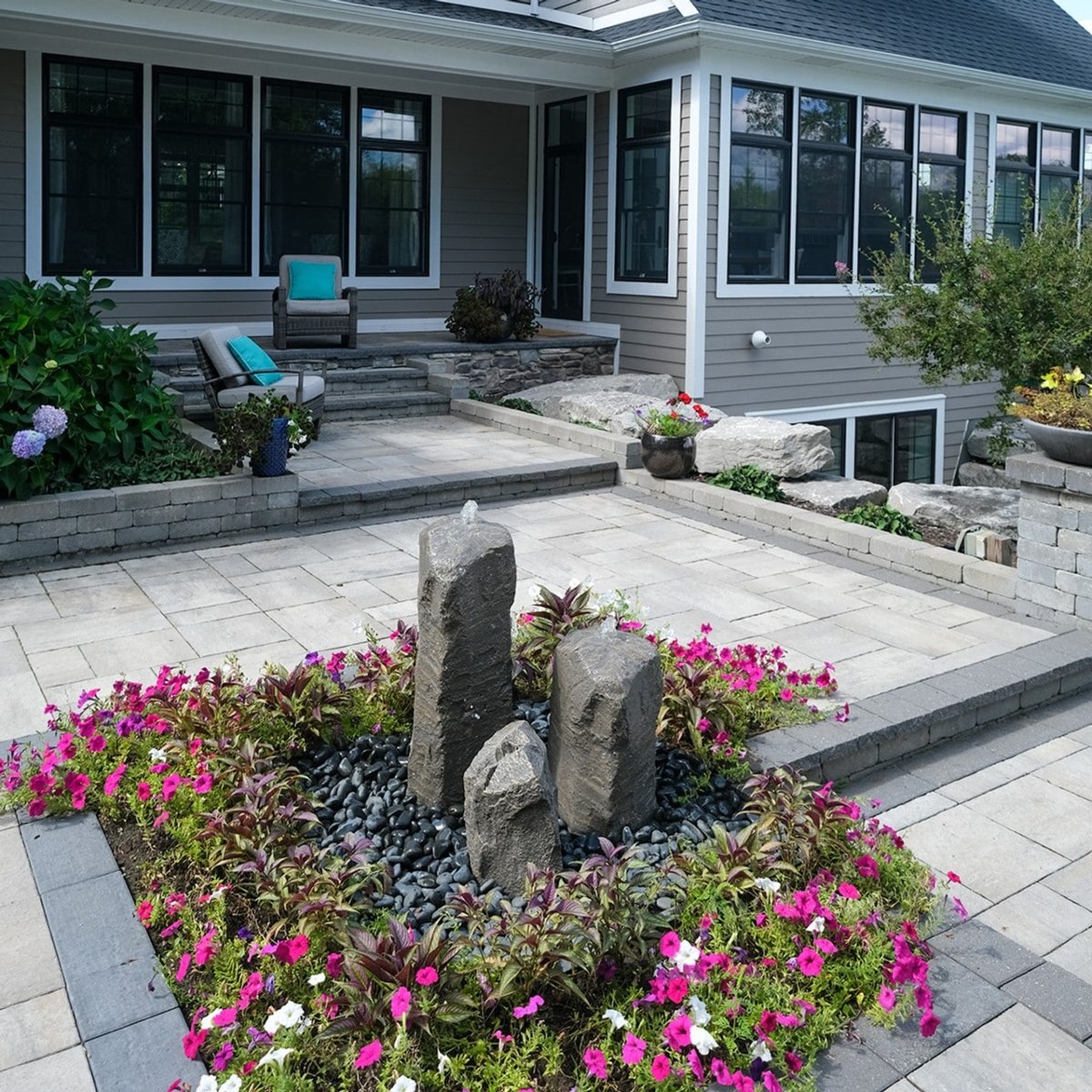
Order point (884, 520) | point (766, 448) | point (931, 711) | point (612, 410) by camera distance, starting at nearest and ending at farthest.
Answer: point (931, 711), point (884, 520), point (766, 448), point (612, 410)

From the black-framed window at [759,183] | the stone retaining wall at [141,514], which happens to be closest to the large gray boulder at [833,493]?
the stone retaining wall at [141,514]

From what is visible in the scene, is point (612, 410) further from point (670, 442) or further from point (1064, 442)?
point (1064, 442)

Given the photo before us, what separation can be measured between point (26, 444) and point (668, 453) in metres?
3.84

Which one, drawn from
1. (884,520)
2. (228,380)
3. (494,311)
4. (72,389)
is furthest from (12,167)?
(884,520)

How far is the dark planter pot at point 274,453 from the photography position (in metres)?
6.39

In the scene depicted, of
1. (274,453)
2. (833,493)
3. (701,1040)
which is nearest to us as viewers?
(701,1040)

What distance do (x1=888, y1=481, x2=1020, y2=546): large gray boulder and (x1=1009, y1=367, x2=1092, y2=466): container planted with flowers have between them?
43.7 inches

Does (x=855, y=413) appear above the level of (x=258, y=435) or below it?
above

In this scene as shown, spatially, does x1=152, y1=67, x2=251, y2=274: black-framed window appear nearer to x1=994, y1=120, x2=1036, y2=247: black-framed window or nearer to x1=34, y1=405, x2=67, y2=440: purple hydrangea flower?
x1=34, y1=405, x2=67, y2=440: purple hydrangea flower

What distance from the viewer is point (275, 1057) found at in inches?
83.0

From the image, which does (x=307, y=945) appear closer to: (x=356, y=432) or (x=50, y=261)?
(x=356, y=432)

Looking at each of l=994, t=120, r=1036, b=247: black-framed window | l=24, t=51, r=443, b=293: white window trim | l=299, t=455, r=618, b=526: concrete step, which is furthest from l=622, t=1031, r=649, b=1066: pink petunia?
l=994, t=120, r=1036, b=247: black-framed window

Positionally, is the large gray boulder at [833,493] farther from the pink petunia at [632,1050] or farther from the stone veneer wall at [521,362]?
the pink petunia at [632,1050]

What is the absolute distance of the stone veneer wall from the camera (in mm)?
10367
